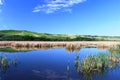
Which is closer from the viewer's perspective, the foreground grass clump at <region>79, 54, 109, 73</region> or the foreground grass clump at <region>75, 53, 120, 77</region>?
the foreground grass clump at <region>75, 53, 120, 77</region>

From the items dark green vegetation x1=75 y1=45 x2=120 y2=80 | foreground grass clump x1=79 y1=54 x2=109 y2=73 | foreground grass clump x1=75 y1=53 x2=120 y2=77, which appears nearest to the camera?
dark green vegetation x1=75 y1=45 x2=120 y2=80

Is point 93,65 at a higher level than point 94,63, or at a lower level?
lower

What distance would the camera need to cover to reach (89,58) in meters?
24.5

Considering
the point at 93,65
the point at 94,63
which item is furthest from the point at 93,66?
the point at 94,63

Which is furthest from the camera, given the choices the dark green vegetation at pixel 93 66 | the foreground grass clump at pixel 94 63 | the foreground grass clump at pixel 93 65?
the foreground grass clump at pixel 94 63

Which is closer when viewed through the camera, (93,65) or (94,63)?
(93,65)

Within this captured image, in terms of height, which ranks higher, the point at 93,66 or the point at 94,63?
the point at 94,63

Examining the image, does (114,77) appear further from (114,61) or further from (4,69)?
(4,69)

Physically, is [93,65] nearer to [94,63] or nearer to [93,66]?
[93,66]

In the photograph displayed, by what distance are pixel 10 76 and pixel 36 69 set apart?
4049 mm

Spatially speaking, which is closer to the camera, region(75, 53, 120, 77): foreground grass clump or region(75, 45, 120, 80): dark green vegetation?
region(75, 45, 120, 80): dark green vegetation

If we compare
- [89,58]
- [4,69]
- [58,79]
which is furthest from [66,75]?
[4,69]

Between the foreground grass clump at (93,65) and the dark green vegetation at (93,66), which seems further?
the foreground grass clump at (93,65)

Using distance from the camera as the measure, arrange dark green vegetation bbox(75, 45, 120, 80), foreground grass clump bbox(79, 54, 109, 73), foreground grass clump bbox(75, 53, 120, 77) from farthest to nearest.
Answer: foreground grass clump bbox(79, 54, 109, 73)
foreground grass clump bbox(75, 53, 120, 77)
dark green vegetation bbox(75, 45, 120, 80)
